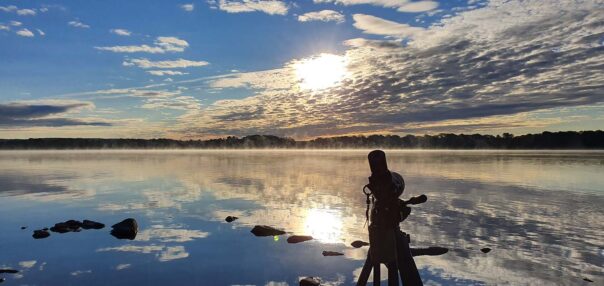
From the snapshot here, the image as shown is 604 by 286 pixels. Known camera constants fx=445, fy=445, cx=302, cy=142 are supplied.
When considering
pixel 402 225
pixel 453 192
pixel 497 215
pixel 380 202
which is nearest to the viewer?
pixel 380 202

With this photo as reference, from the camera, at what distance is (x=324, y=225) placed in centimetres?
2270

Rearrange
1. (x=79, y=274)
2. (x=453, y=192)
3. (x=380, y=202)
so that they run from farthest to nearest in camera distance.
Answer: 1. (x=453, y=192)
2. (x=79, y=274)
3. (x=380, y=202)

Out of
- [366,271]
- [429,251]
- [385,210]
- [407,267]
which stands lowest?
[429,251]

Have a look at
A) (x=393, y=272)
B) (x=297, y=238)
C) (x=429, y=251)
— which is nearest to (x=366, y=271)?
(x=393, y=272)

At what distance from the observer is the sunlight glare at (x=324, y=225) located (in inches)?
784

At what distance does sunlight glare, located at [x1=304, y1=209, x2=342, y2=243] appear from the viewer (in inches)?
784

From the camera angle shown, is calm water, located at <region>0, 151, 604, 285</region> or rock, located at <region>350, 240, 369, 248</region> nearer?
calm water, located at <region>0, 151, 604, 285</region>

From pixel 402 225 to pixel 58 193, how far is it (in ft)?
96.9

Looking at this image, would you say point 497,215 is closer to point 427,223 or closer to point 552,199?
point 427,223

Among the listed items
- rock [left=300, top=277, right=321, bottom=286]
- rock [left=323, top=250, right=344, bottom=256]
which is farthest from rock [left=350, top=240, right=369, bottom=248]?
rock [left=300, top=277, right=321, bottom=286]

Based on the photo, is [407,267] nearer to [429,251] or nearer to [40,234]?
[429,251]

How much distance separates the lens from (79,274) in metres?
14.7

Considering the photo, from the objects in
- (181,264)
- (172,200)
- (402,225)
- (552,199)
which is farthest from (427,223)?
(172,200)

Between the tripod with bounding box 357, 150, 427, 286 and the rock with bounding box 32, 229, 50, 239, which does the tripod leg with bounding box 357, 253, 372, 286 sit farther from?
the rock with bounding box 32, 229, 50, 239
